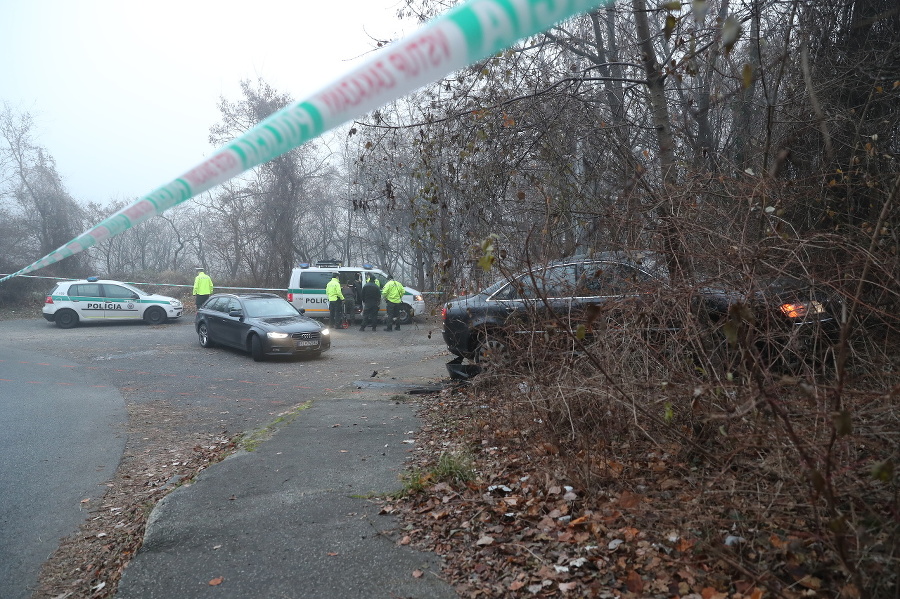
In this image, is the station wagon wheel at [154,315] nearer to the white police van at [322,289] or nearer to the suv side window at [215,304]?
the white police van at [322,289]

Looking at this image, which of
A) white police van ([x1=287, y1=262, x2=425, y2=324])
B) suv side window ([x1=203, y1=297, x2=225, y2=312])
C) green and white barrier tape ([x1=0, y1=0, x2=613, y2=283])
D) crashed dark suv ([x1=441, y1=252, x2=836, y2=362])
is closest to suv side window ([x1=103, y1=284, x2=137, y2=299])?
white police van ([x1=287, y1=262, x2=425, y2=324])

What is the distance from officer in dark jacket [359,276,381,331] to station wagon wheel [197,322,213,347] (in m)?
5.52

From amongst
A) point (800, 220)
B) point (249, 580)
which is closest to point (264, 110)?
point (800, 220)

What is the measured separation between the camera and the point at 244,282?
109ft

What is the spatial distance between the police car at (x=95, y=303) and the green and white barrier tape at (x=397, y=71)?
22.5m

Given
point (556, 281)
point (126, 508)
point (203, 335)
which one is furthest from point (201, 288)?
point (556, 281)

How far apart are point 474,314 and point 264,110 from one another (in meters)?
19.5

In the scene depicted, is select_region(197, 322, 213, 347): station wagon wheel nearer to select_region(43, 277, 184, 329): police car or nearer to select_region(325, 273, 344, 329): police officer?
select_region(325, 273, 344, 329): police officer

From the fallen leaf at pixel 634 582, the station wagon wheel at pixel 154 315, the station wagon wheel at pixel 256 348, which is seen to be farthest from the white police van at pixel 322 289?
the fallen leaf at pixel 634 582

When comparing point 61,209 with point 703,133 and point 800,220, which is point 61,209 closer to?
point 800,220

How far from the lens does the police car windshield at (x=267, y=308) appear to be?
615 inches

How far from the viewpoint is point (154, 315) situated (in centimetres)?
2269

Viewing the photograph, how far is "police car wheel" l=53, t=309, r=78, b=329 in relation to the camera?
850 inches

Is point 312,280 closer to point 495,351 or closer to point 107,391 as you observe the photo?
point 107,391
